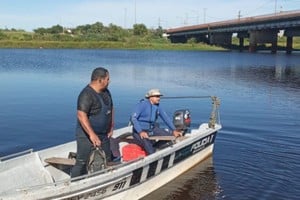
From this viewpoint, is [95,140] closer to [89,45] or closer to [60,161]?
[60,161]

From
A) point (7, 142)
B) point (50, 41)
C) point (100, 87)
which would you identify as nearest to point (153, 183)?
point (100, 87)

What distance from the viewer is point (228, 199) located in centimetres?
1030

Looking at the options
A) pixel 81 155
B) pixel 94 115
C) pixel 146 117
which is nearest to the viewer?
pixel 94 115

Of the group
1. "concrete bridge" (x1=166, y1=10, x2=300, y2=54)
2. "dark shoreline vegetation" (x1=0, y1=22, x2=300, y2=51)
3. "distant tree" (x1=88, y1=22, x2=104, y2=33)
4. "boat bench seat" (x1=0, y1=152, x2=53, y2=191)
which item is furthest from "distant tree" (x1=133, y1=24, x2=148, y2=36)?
"boat bench seat" (x1=0, y1=152, x2=53, y2=191)

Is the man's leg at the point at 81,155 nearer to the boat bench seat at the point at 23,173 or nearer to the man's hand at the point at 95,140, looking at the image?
the man's hand at the point at 95,140

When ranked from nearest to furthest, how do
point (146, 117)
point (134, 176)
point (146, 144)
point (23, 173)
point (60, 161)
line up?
point (23, 173), point (60, 161), point (134, 176), point (146, 144), point (146, 117)

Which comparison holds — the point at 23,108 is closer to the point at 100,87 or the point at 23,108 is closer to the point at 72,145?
the point at 72,145

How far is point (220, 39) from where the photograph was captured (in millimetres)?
121312

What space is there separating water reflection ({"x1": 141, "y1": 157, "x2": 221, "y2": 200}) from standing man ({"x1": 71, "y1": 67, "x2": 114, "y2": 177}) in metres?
2.30

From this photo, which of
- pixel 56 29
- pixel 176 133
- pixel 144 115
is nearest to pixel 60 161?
pixel 144 115

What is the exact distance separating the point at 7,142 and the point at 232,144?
671 cm

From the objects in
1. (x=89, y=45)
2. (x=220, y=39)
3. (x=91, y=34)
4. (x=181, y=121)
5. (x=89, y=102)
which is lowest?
(x=181, y=121)

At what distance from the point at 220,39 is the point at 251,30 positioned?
22661 millimetres

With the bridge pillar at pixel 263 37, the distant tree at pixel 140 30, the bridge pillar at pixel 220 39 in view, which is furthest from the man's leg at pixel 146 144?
the distant tree at pixel 140 30
